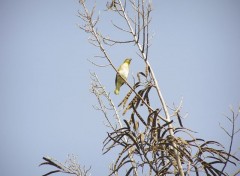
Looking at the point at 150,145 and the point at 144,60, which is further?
the point at 144,60

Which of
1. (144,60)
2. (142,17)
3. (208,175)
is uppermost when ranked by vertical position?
(142,17)

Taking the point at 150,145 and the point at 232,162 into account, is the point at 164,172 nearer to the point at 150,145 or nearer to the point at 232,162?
the point at 150,145

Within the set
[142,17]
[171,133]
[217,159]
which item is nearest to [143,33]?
[142,17]

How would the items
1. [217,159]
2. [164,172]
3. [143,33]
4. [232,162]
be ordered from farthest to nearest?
[143,33] → [164,172] → [217,159] → [232,162]

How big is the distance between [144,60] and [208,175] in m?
1.05

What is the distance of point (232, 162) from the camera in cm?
159

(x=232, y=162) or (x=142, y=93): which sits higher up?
(x=142, y=93)

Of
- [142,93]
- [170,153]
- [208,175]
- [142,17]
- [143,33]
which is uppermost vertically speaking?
[142,17]

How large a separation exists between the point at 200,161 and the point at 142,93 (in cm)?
79

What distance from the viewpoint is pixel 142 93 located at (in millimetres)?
2195

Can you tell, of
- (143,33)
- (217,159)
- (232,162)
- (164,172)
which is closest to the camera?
(232,162)

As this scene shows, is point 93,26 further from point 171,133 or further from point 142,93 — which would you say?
point 171,133

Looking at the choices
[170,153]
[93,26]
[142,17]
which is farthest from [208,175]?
[93,26]

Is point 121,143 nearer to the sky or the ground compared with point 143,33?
nearer to the ground
